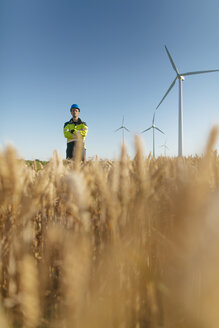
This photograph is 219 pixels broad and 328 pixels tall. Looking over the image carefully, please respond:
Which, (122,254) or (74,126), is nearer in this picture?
(122,254)

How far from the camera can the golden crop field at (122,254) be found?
0.98ft

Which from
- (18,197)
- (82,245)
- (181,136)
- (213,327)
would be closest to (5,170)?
(18,197)

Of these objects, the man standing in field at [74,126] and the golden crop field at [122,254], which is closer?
the golden crop field at [122,254]

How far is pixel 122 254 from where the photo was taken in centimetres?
37

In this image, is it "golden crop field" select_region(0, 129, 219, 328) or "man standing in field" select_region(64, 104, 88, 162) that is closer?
"golden crop field" select_region(0, 129, 219, 328)

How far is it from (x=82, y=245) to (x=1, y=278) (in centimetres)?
31

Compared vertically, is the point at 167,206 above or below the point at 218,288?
above

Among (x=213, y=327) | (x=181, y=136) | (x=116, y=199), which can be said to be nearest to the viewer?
(x=213, y=327)

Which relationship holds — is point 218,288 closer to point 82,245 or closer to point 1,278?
point 82,245

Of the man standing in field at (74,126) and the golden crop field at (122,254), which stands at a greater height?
the man standing in field at (74,126)

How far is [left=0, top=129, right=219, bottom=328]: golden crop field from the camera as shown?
0.30 meters

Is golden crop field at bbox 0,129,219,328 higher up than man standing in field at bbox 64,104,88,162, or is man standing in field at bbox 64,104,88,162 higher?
man standing in field at bbox 64,104,88,162

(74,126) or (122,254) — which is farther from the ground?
(74,126)

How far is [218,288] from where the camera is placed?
0.28 metres
